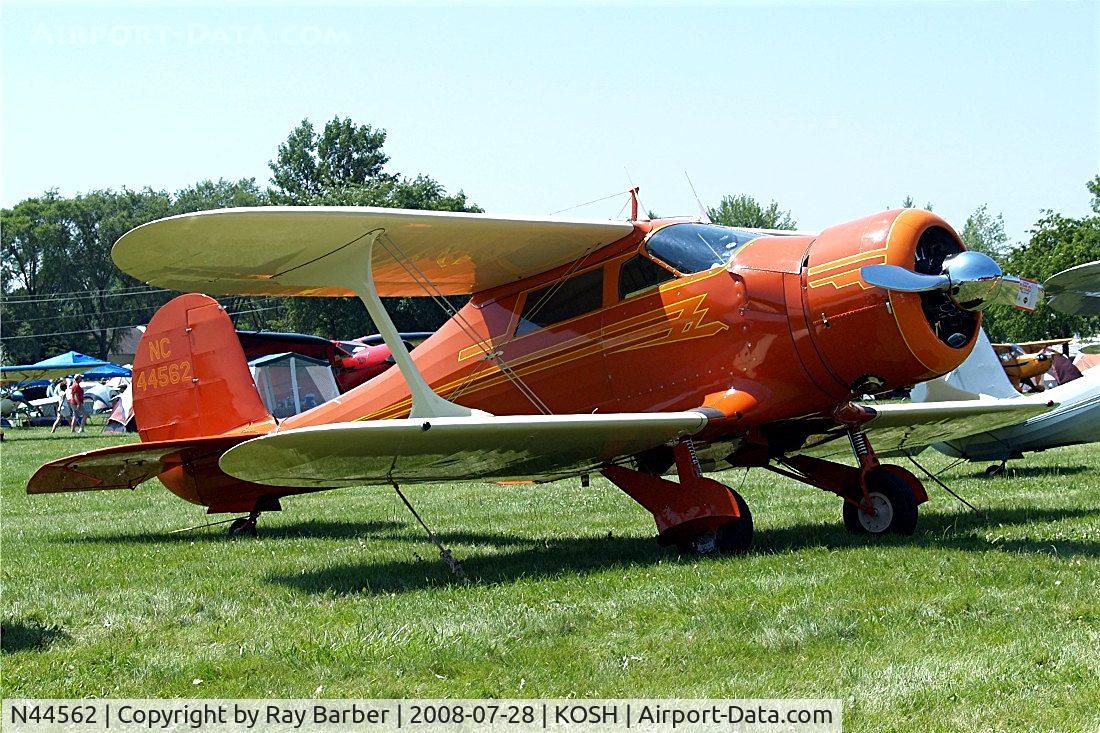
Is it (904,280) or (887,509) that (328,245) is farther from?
(887,509)

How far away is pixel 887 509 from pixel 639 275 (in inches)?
107

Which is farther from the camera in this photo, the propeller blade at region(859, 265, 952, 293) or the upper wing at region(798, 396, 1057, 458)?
the upper wing at region(798, 396, 1057, 458)

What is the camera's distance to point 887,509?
8883 millimetres

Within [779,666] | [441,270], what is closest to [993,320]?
[441,270]

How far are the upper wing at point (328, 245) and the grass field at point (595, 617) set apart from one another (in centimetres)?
232

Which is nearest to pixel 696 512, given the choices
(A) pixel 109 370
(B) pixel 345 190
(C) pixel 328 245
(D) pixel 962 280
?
(D) pixel 962 280

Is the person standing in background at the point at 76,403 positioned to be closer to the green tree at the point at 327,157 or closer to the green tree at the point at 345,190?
the green tree at the point at 345,190

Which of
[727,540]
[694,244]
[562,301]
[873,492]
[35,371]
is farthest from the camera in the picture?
[35,371]

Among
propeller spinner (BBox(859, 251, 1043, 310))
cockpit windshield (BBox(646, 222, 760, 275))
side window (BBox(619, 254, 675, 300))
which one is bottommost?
propeller spinner (BBox(859, 251, 1043, 310))

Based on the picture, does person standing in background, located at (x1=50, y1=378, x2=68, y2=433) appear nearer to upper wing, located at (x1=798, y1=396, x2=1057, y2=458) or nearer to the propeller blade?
upper wing, located at (x1=798, y1=396, x2=1057, y2=458)

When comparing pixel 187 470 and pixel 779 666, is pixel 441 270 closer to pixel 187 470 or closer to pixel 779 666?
pixel 187 470

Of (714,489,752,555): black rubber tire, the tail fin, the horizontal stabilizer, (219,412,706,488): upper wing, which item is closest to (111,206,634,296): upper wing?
the horizontal stabilizer

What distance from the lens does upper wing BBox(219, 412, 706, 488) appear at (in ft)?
23.5

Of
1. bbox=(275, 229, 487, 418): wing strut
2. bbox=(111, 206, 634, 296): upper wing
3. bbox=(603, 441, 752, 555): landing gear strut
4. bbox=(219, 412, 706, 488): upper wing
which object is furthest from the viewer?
bbox=(275, 229, 487, 418): wing strut
